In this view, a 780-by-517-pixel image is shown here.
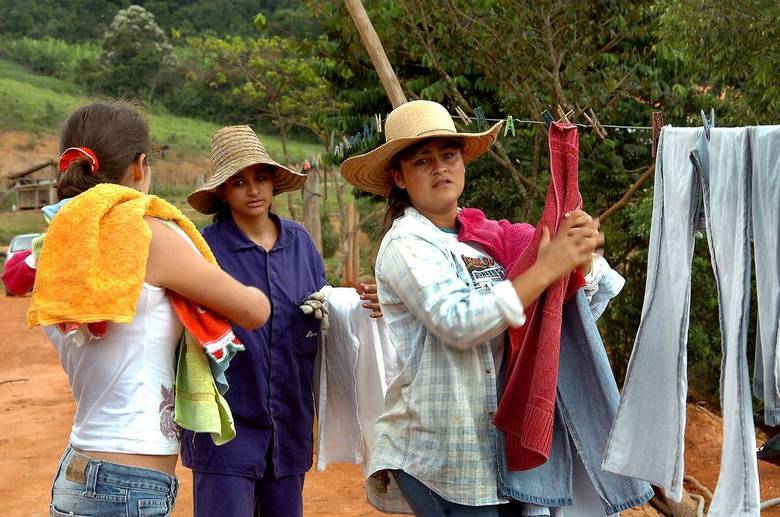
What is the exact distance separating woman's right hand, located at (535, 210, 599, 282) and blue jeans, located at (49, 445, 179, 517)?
115 centimetres

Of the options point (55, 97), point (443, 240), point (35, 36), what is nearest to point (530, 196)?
point (443, 240)

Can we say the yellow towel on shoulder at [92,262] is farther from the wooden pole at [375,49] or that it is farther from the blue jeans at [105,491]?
the wooden pole at [375,49]

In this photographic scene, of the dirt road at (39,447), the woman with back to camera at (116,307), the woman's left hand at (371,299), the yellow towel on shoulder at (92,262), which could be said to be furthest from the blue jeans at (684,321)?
the dirt road at (39,447)

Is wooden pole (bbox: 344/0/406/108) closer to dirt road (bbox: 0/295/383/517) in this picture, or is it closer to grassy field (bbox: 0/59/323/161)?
dirt road (bbox: 0/295/383/517)

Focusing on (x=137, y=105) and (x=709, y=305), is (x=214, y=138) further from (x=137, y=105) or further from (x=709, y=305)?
(x=709, y=305)

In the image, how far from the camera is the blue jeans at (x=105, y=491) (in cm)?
239

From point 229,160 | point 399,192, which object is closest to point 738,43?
point 229,160

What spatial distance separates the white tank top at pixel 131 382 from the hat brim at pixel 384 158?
749 mm

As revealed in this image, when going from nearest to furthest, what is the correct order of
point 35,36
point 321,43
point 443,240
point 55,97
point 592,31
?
point 443,240, point 592,31, point 321,43, point 55,97, point 35,36

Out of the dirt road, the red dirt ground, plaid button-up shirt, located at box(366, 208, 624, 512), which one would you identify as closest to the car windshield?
the dirt road

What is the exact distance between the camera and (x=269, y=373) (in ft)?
11.8

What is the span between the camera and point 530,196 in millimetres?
8281

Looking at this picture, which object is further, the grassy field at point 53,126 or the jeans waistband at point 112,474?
the grassy field at point 53,126

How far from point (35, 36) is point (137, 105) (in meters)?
60.9
